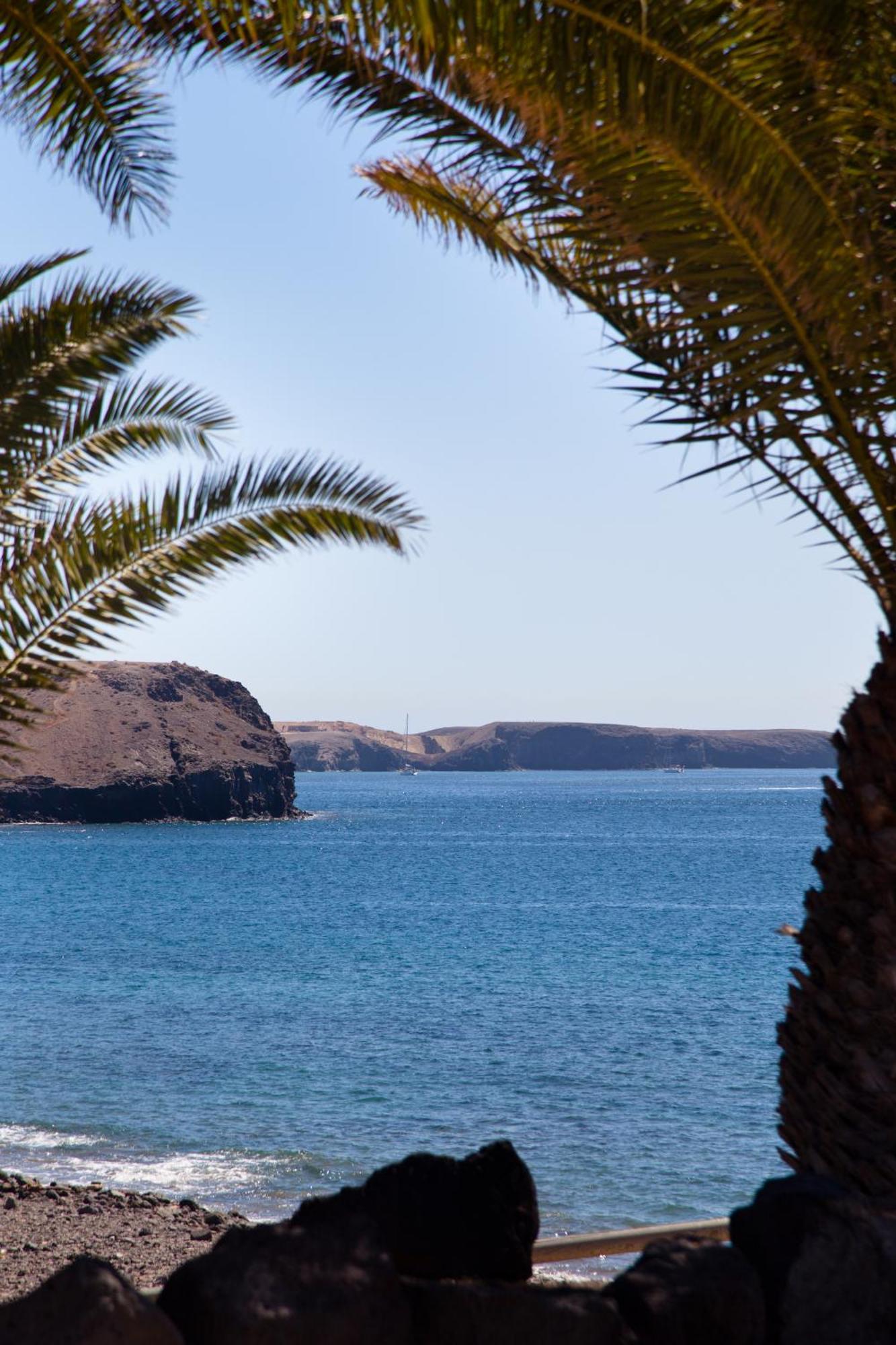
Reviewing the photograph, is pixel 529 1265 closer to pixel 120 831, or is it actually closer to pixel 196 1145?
pixel 196 1145

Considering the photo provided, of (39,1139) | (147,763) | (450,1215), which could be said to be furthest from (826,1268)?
(147,763)

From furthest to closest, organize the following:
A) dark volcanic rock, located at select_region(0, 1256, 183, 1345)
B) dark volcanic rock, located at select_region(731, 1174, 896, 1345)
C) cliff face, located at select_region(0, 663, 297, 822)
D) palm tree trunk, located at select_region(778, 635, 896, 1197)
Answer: cliff face, located at select_region(0, 663, 297, 822), palm tree trunk, located at select_region(778, 635, 896, 1197), dark volcanic rock, located at select_region(731, 1174, 896, 1345), dark volcanic rock, located at select_region(0, 1256, 183, 1345)

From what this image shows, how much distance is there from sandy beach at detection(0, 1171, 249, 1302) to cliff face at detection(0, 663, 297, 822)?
322 ft

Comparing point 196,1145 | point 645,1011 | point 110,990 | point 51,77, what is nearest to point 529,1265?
point 51,77

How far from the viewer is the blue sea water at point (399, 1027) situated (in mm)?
19766

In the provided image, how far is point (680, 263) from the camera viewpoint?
4312mm

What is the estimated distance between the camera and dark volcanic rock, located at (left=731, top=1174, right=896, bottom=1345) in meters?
3.51

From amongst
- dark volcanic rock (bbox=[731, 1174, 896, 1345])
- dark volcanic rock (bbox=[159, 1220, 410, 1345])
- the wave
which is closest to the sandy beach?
the wave

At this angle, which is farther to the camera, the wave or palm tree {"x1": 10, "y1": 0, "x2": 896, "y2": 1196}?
the wave

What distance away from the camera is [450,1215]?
12.4 ft

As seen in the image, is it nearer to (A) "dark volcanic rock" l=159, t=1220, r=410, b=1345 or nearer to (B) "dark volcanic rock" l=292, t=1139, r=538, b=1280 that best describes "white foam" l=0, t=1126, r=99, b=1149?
(B) "dark volcanic rock" l=292, t=1139, r=538, b=1280

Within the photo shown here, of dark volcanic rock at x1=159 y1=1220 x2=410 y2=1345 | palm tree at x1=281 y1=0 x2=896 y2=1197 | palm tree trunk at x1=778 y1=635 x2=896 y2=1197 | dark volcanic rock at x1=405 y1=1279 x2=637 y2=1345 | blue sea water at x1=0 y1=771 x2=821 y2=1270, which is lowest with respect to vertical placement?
blue sea water at x1=0 y1=771 x2=821 y2=1270

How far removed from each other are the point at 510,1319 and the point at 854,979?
209 centimetres

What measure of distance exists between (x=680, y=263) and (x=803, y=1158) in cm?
368
